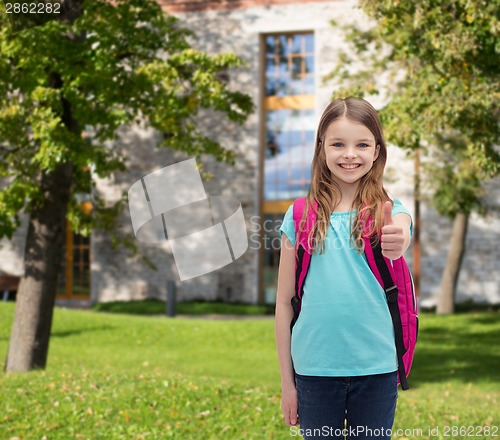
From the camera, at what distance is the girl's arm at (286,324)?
2500 mm

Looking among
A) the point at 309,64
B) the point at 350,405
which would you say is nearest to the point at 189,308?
the point at 309,64

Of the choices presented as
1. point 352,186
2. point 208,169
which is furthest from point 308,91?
point 352,186

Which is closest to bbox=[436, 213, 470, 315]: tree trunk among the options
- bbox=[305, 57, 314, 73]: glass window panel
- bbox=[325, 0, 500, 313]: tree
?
bbox=[305, 57, 314, 73]: glass window panel

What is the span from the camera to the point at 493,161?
9211 millimetres

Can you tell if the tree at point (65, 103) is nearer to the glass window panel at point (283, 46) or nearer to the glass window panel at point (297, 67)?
the glass window panel at point (297, 67)

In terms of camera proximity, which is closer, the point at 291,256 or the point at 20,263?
the point at 291,256

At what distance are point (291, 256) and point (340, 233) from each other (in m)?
0.20

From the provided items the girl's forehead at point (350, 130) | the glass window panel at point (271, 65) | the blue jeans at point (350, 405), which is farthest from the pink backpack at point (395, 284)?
Answer: the glass window panel at point (271, 65)

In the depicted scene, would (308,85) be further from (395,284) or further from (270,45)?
(395,284)

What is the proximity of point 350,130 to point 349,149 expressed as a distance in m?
0.06

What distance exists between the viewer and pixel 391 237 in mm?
2264

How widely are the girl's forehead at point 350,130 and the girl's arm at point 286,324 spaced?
40 centimetres

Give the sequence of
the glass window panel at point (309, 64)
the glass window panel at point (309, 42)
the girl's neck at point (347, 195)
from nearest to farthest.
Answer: the girl's neck at point (347, 195) < the glass window panel at point (309, 64) < the glass window panel at point (309, 42)

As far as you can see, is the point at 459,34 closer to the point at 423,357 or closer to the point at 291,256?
the point at 291,256
